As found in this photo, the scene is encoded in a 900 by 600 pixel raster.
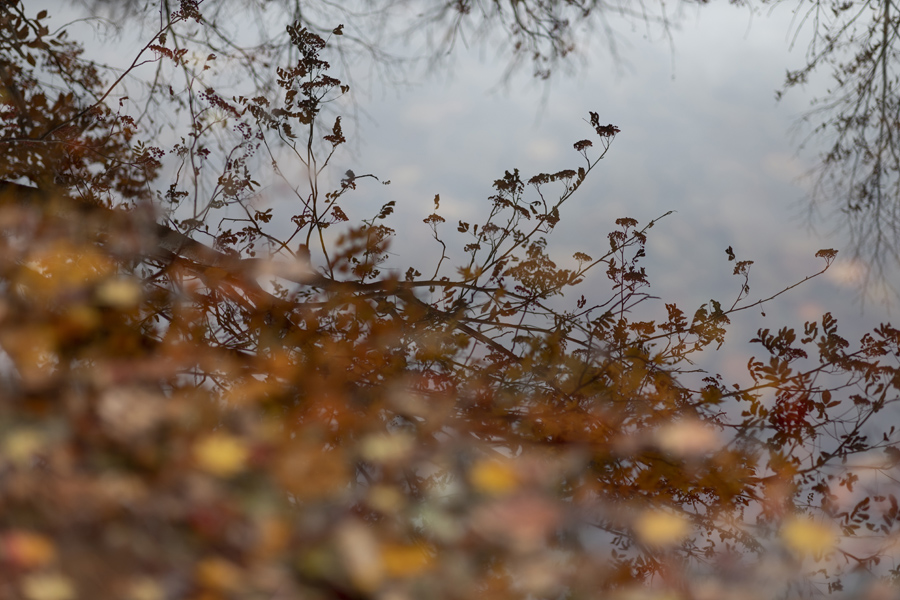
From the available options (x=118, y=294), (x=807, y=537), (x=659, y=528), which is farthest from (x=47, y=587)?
(x=807, y=537)

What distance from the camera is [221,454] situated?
1.50m

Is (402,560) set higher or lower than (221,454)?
lower

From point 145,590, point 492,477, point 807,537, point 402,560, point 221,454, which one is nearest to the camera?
point 145,590

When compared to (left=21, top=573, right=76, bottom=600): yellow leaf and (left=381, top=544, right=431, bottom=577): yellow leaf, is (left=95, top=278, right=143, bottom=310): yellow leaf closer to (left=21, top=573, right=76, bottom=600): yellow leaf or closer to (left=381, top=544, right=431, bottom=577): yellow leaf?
(left=21, top=573, right=76, bottom=600): yellow leaf

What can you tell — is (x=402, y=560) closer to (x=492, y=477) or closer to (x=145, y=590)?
(x=492, y=477)

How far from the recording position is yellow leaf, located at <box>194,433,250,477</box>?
1.44 m

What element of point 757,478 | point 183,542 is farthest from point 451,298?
point 183,542

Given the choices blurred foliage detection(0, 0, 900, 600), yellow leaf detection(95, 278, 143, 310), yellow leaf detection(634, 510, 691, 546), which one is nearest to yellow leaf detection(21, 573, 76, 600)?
blurred foliage detection(0, 0, 900, 600)

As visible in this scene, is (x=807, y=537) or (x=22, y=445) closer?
(x=22, y=445)

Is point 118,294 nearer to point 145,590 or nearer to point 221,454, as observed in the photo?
point 221,454

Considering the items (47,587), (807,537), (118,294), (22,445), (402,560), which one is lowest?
(47,587)

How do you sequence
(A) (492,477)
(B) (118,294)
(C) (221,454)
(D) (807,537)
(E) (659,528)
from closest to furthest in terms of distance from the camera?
(C) (221,454) → (A) (492,477) → (D) (807,537) → (E) (659,528) → (B) (118,294)

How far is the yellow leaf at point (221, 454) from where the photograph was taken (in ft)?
4.72

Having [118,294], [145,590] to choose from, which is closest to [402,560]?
[145,590]
